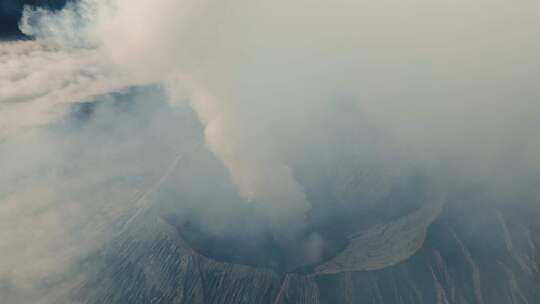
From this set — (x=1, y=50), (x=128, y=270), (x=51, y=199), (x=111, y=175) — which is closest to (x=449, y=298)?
(x=128, y=270)

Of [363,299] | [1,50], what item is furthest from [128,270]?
[1,50]

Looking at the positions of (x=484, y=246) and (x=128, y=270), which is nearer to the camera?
(x=128, y=270)

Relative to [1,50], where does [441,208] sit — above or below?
below

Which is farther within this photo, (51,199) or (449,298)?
(51,199)

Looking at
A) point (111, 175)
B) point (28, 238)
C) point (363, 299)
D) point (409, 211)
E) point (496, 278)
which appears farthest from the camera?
point (111, 175)

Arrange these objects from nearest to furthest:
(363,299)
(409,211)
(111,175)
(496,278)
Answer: (363,299) → (496,278) → (409,211) → (111,175)

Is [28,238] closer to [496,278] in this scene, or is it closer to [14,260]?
[14,260]

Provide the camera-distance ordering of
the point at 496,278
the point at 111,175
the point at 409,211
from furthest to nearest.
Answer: the point at 111,175 → the point at 409,211 → the point at 496,278

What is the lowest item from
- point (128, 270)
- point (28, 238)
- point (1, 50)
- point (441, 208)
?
point (441, 208)

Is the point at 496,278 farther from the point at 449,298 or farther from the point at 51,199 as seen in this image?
the point at 51,199
